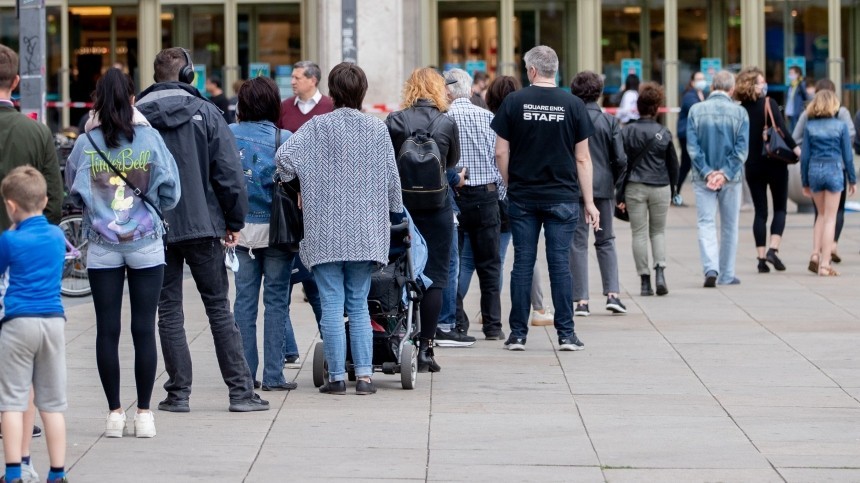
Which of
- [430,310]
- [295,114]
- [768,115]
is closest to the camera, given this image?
[430,310]

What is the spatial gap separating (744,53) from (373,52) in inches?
263

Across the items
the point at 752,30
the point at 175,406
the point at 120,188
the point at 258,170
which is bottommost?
the point at 175,406

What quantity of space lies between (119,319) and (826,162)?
8.28 meters

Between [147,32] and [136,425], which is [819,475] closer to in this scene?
[136,425]

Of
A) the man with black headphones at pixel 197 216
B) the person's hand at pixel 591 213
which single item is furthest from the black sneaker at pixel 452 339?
the man with black headphones at pixel 197 216

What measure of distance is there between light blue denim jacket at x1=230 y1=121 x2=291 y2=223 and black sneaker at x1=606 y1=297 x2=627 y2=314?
3.98 m

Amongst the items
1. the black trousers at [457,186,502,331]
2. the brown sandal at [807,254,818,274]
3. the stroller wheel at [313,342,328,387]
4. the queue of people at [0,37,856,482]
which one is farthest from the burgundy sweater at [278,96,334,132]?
the brown sandal at [807,254,818,274]

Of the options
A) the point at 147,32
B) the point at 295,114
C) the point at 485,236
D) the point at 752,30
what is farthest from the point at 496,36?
the point at 485,236

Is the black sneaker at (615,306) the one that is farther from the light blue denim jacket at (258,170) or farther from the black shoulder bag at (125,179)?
the black shoulder bag at (125,179)

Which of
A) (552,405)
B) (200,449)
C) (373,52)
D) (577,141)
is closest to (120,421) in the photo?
(200,449)

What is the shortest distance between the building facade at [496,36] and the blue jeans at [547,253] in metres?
15.9

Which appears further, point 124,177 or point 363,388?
point 363,388

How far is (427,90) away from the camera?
8.70 meters

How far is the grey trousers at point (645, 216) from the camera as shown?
1202 centimetres
